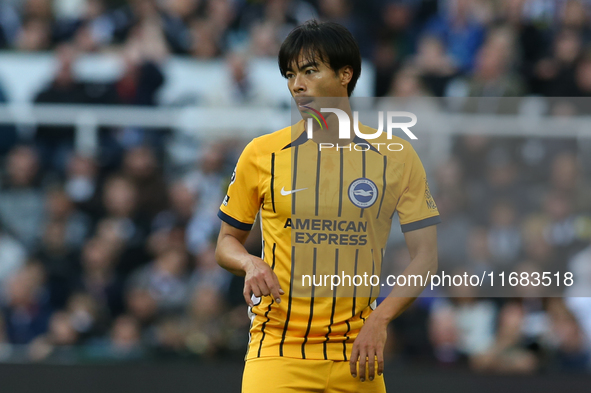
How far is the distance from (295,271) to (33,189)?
400 centimetres

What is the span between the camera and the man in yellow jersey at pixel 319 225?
2848 millimetres

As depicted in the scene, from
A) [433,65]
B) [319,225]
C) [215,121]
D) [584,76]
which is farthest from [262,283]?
[584,76]

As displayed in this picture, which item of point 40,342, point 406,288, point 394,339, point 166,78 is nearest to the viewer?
point 406,288

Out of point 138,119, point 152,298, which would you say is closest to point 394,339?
point 152,298

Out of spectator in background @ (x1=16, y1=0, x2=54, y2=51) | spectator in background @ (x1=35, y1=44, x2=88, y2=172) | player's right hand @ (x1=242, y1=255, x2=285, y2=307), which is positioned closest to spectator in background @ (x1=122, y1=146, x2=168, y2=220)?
spectator in background @ (x1=35, y1=44, x2=88, y2=172)

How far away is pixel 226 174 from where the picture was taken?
6121mm

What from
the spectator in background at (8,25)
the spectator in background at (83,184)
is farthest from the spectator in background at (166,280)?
the spectator in background at (8,25)

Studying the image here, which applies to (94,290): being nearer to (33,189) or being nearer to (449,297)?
(33,189)

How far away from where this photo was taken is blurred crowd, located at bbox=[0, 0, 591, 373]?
17.5 feet

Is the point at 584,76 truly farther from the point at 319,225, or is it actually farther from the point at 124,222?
the point at 319,225

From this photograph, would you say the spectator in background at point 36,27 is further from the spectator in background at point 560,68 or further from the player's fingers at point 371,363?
the player's fingers at point 371,363

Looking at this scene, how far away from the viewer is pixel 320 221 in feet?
9.63

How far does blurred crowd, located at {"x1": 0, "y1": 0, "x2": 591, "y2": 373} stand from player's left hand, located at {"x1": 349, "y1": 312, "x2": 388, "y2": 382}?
1887mm

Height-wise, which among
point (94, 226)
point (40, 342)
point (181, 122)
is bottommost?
point (40, 342)
